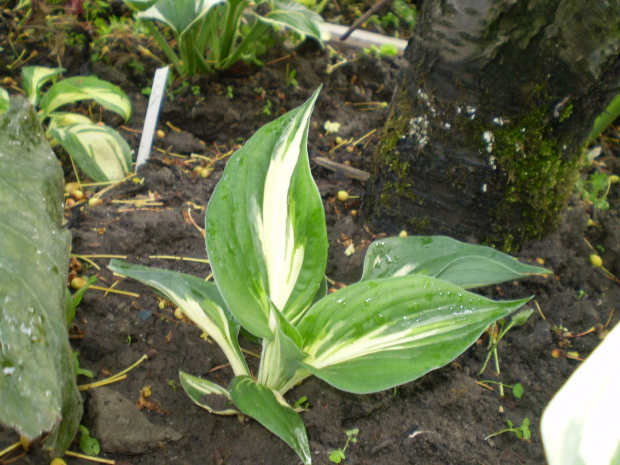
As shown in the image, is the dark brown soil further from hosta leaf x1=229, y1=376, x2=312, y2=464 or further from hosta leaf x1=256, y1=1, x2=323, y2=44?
hosta leaf x1=256, y1=1, x2=323, y2=44

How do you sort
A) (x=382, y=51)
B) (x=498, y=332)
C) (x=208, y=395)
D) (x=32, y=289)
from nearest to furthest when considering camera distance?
(x=32, y=289) < (x=208, y=395) < (x=498, y=332) < (x=382, y=51)

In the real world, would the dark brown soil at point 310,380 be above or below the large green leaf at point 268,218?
below

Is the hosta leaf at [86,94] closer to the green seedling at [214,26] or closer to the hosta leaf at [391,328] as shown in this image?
the green seedling at [214,26]

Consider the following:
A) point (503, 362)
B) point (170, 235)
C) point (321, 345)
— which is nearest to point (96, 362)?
point (170, 235)

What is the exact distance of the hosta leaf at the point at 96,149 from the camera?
4.33ft

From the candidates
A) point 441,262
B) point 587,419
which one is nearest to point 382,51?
point 441,262

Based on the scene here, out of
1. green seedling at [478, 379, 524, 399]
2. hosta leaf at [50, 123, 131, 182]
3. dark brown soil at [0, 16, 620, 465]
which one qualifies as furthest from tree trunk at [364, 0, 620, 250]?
hosta leaf at [50, 123, 131, 182]

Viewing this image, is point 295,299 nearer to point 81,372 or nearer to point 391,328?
point 391,328

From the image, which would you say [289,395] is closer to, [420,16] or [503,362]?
[503,362]

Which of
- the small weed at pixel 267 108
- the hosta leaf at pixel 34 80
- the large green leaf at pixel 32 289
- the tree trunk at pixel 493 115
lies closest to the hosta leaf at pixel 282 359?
the large green leaf at pixel 32 289

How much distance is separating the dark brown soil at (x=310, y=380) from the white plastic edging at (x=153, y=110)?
0.05m

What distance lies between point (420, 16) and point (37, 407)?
1038mm

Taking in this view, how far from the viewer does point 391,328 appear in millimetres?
771

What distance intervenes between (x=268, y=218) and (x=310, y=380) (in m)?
0.35
